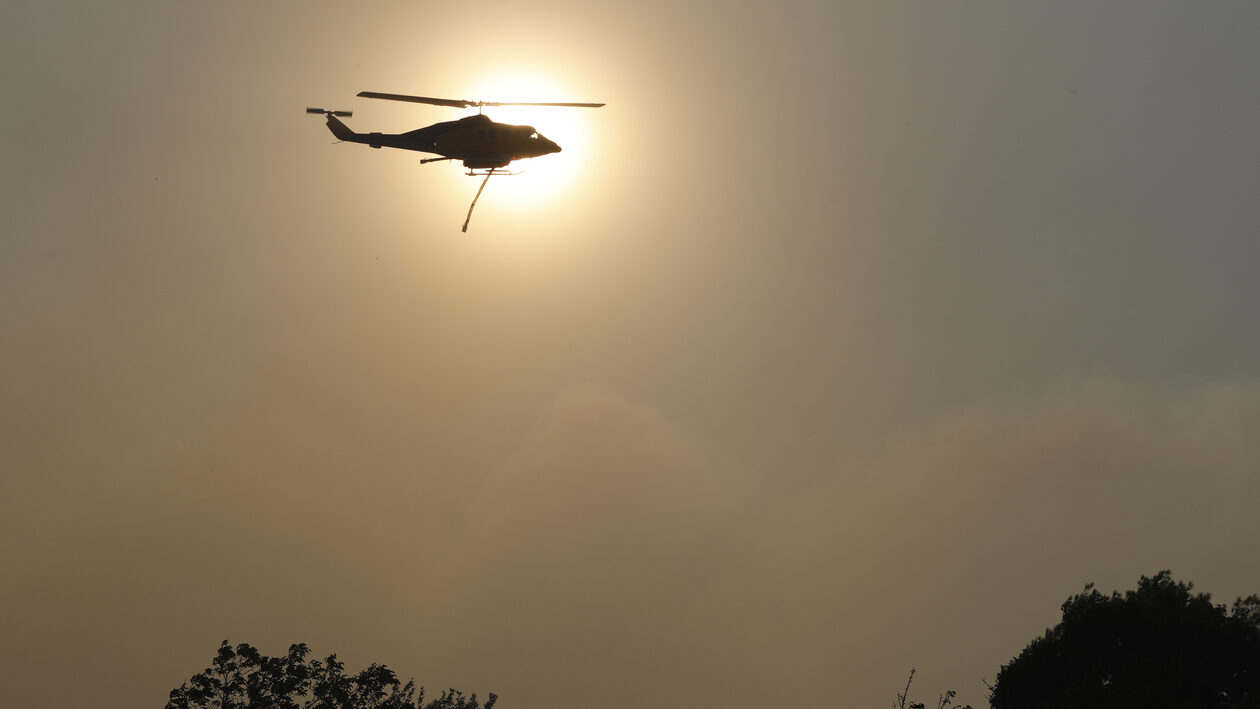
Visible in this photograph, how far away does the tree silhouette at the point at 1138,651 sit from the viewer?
6719 centimetres

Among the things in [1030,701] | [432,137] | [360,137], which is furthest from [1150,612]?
[360,137]

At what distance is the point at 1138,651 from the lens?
69938 mm

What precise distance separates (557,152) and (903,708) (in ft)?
112

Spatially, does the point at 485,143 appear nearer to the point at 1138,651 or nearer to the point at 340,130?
the point at 340,130

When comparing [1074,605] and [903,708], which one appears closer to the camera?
[903,708]

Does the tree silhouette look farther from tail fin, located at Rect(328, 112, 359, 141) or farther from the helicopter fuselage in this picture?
tail fin, located at Rect(328, 112, 359, 141)

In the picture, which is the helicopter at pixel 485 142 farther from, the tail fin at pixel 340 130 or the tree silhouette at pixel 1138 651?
the tree silhouette at pixel 1138 651

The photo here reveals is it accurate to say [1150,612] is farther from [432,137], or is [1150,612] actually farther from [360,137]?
[360,137]

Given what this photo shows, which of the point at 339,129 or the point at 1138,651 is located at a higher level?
the point at 339,129

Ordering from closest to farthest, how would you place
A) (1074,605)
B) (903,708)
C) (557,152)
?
1. (903,708)
2. (557,152)
3. (1074,605)

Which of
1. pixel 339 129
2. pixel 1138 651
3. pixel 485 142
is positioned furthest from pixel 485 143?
pixel 1138 651

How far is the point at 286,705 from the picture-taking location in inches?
2896

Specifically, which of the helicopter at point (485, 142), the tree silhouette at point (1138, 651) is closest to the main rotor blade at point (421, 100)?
the helicopter at point (485, 142)

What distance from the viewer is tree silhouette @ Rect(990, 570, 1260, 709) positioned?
67188mm
